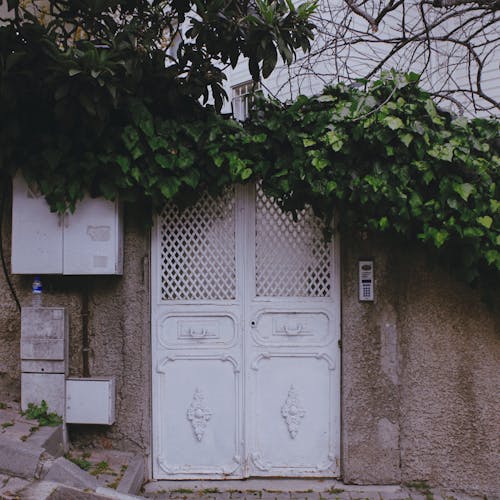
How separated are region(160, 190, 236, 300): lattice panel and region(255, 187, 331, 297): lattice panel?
0.85 ft

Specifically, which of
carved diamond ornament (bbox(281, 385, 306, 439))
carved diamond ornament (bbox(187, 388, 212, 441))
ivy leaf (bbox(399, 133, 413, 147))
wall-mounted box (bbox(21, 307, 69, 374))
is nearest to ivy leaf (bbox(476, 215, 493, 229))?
ivy leaf (bbox(399, 133, 413, 147))

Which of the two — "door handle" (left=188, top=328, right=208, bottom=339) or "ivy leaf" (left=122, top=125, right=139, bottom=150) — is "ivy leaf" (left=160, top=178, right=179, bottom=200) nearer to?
"ivy leaf" (left=122, top=125, right=139, bottom=150)

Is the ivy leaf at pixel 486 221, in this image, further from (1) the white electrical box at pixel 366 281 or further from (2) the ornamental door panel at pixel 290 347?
(2) the ornamental door panel at pixel 290 347

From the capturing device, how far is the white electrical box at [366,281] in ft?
15.3

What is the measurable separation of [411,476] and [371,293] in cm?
169

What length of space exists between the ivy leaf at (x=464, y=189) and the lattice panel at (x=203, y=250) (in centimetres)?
194

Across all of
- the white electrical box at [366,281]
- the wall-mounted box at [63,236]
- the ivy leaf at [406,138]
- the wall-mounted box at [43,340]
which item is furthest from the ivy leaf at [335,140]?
the wall-mounted box at [43,340]

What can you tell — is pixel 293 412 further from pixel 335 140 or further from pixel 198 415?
pixel 335 140

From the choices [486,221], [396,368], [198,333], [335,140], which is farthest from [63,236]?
[486,221]

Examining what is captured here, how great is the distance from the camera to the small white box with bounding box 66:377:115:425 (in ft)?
15.1

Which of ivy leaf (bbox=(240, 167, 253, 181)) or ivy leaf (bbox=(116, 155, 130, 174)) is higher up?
ivy leaf (bbox=(116, 155, 130, 174))

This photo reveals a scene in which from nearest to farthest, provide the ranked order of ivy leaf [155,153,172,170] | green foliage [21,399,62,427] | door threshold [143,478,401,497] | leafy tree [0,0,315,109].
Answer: leafy tree [0,0,315,109], ivy leaf [155,153,172,170], green foliage [21,399,62,427], door threshold [143,478,401,497]

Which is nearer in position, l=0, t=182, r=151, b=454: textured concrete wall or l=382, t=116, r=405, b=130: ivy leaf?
l=382, t=116, r=405, b=130: ivy leaf

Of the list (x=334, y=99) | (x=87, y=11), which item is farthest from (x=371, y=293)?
(x=87, y=11)
